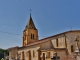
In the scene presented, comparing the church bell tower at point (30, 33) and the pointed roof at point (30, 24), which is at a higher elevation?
the pointed roof at point (30, 24)

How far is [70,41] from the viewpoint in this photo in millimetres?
33656

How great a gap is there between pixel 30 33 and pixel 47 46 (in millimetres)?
11090

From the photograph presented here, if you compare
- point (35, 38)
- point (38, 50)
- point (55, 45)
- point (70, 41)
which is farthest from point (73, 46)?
point (35, 38)

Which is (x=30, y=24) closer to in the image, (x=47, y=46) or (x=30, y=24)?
(x=30, y=24)

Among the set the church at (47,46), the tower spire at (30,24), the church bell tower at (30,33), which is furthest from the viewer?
the tower spire at (30,24)

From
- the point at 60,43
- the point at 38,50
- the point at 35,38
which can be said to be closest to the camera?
the point at 60,43

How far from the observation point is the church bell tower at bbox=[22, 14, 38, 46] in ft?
156

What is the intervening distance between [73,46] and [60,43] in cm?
309

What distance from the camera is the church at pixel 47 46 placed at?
33.3 metres

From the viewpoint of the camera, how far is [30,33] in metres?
48.0

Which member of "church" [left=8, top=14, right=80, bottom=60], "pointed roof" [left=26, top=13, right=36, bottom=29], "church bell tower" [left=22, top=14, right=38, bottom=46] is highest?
"pointed roof" [left=26, top=13, right=36, bottom=29]

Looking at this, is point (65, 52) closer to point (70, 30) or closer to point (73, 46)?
point (73, 46)

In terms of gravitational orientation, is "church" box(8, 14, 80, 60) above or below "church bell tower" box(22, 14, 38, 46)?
below

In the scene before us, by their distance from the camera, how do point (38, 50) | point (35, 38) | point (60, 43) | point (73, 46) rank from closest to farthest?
point (73, 46) → point (60, 43) → point (38, 50) → point (35, 38)
